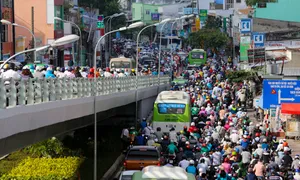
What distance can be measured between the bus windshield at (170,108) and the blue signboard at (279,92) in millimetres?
4019

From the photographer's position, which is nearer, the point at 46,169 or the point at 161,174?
the point at 161,174

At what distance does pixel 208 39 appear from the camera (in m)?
99.9

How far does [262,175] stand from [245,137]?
4845 millimetres

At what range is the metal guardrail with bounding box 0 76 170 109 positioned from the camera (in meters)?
15.9

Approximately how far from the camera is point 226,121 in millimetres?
34062

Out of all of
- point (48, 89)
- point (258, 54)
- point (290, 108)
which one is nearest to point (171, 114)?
point (290, 108)

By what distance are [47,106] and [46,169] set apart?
1746mm

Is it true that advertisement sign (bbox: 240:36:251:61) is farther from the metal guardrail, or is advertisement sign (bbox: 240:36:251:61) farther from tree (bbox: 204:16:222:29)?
tree (bbox: 204:16:222:29)

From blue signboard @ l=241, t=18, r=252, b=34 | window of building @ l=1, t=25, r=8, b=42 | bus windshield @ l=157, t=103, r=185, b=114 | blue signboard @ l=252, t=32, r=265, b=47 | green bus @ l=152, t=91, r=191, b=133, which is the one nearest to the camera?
green bus @ l=152, t=91, r=191, b=133

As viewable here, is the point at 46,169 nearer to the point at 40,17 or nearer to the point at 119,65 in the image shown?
the point at 119,65

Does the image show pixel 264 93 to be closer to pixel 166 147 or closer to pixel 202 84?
pixel 166 147

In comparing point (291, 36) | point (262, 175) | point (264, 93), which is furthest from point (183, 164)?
point (291, 36)

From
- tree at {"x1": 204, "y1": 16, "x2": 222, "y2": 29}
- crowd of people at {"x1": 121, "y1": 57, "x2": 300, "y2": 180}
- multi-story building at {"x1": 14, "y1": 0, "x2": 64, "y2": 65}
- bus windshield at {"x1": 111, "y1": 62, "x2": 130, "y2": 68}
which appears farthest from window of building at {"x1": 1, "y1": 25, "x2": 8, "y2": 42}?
tree at {"x1": 204, "y1": 16, "x2": 222, "y2": 29}

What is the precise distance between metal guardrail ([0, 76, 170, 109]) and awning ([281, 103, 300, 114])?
23.9ft
